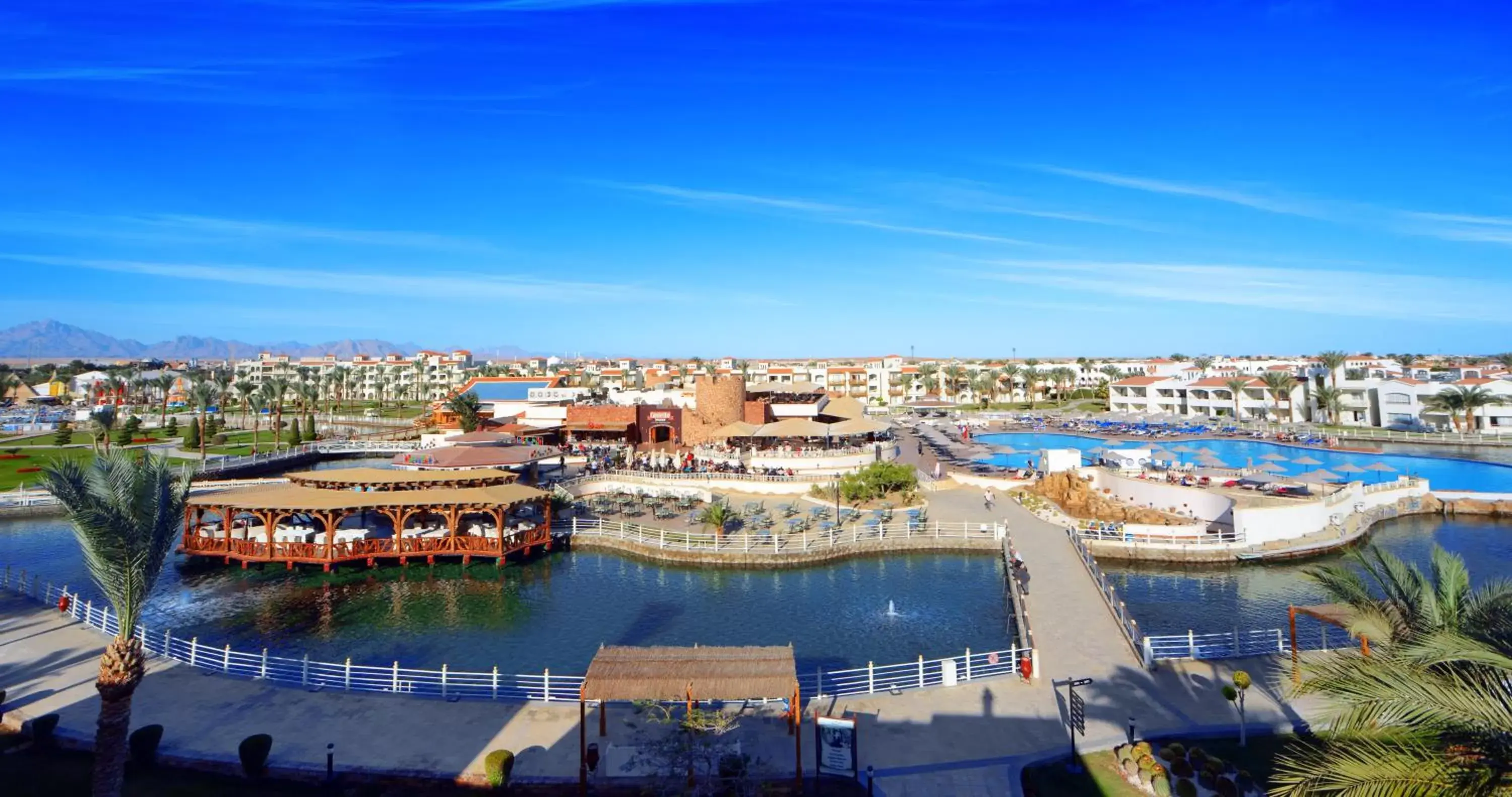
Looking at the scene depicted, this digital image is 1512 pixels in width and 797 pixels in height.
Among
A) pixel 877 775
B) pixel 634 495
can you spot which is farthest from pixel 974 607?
pixel 634 495

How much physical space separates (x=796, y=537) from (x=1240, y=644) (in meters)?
15.5

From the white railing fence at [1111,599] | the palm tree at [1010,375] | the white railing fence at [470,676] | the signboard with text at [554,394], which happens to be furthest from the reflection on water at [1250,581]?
the palm tree at [1010,375]

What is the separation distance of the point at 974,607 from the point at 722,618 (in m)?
7.22

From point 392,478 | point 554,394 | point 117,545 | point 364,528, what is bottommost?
point 364,528

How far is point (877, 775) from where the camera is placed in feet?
38.5

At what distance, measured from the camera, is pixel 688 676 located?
11969 mm

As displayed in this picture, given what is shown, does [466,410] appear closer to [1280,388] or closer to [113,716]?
[113,716]

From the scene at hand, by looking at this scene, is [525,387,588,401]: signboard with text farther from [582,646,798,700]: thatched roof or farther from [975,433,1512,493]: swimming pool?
[582,646,798,700]: thatched roof

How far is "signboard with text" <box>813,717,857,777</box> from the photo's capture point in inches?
462

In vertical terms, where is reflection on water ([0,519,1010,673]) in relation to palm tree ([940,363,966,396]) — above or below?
below

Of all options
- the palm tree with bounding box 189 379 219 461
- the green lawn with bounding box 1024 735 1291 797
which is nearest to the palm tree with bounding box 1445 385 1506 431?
the green lawn with bounding box 1024 735 1291 797

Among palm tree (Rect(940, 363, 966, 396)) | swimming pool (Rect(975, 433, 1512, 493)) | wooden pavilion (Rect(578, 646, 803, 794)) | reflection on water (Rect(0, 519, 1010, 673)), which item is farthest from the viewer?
palm tree (Rect(940, 363, 966, 396))

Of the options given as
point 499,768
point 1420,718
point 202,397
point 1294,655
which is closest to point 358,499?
point 499,768

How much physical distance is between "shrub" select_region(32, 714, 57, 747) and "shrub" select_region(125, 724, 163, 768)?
1879 millimetres
